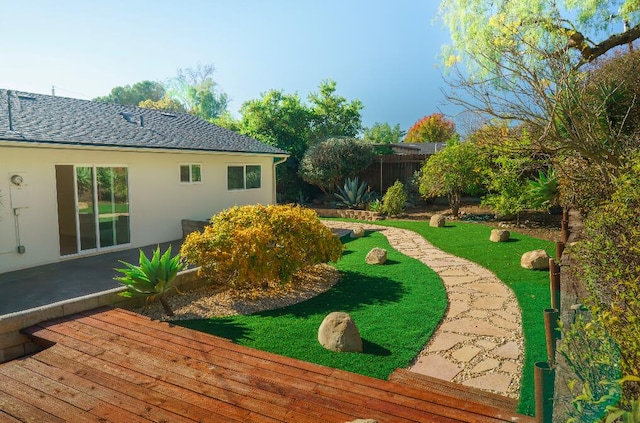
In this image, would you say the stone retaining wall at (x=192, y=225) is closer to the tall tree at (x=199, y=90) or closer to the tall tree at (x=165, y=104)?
the tall tree at (x=165, y=104)

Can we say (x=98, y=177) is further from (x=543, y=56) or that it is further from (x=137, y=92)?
(x=137, y=92)

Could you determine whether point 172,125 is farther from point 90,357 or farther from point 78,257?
point 90,357

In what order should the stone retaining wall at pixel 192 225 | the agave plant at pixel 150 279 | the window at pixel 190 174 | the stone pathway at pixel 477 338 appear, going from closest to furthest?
the stone pathway at pixel 477 338 < the agave plant at pixel 150 279 < the stone retaining wall at pixel 192 225 < the window at pixel 190 174

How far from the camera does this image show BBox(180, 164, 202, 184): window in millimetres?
12367

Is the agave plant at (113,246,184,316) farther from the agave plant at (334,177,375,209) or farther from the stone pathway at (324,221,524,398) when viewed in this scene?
the agave plant at (334,177,375,209)

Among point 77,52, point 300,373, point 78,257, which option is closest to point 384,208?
point 78,257

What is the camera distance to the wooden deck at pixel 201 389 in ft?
11.2

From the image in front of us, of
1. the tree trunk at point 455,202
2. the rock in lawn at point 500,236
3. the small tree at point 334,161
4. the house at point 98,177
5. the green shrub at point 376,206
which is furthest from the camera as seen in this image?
the small tree at point 334,161

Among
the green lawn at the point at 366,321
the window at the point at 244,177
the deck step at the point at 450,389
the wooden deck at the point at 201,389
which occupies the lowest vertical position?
the deck step at the point at 450,389

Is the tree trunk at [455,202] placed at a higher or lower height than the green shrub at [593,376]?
higher

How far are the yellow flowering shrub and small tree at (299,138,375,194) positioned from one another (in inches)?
445

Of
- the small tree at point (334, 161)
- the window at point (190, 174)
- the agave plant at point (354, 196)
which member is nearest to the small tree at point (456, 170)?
the agave plant at point (354, 196)

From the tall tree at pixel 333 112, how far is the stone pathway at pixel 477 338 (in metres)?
18.2

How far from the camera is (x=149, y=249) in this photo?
10.9 metres
